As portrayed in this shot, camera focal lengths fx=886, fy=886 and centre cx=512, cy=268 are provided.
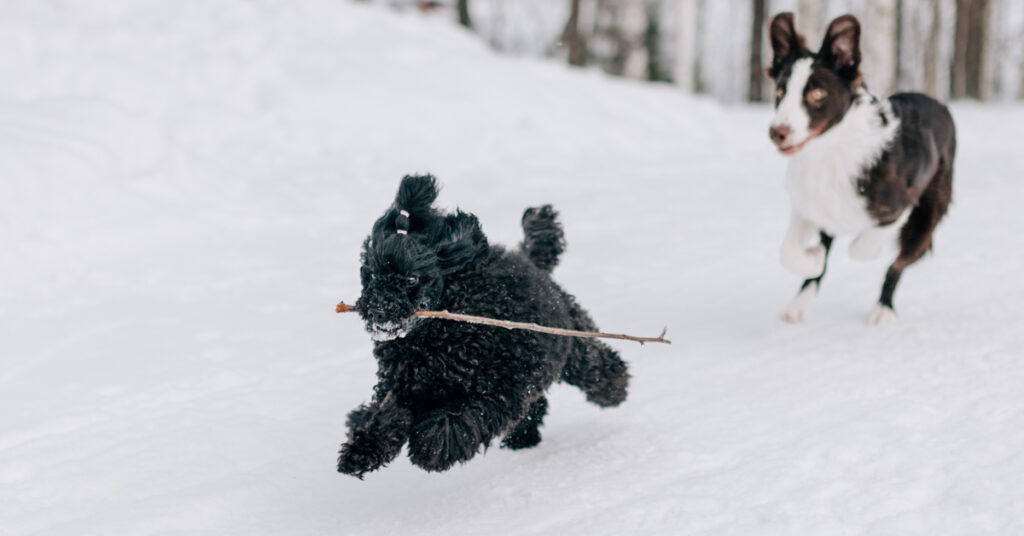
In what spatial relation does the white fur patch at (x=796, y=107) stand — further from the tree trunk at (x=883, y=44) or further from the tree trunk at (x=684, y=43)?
the tree trunk at (x=883, y=44)

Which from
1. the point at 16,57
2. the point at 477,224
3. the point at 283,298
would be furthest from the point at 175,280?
the point at 16,57

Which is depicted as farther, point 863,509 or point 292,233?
point 292,233

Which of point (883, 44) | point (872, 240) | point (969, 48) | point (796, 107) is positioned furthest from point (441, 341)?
point (969, 48)

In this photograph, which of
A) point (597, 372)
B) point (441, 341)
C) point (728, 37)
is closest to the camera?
point (441, 341)

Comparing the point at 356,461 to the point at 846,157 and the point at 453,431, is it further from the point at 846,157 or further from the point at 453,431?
the point at 846,157

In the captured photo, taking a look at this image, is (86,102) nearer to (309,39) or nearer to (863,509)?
(309,39)

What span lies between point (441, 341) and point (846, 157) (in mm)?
3110

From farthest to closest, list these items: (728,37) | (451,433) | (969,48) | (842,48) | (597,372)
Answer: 1. (728,37)
2. (969,48)
3. (842,48)
4. (597,372)
5. (451,433)

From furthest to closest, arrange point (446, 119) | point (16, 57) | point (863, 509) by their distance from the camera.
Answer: point (446, 119) < point (16, 57) < point (863, 509)

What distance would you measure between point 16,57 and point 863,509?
10590 millimetres

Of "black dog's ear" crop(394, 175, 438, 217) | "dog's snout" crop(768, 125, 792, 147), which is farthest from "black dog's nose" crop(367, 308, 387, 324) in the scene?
"dog's snout" crop(768, 125, 792, 147)

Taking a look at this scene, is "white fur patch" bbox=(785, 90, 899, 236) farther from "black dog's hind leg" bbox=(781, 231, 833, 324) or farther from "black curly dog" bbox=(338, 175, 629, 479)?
"black curly dog" bbox=(338, 175, 629, 479)

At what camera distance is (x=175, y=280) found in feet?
20.3

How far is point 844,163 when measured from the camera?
16.6 ft
